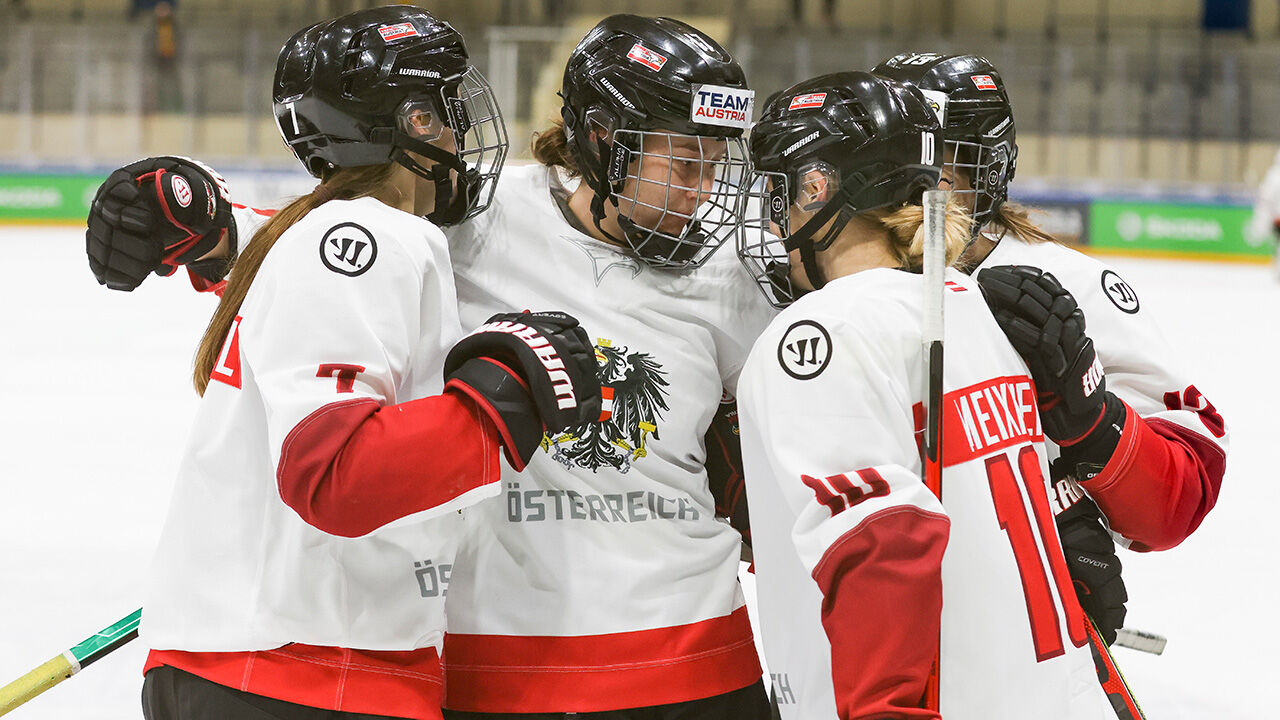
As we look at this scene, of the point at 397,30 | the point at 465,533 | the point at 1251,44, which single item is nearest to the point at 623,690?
the point at 465,533

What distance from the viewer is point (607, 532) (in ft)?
5.41

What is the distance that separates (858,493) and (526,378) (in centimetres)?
36

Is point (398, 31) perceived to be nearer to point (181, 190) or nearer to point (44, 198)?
point (181, 190)

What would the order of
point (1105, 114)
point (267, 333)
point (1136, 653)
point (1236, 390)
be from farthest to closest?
point (1105, 114), point (1236, 390), point (1136, 653), point (267, 333)

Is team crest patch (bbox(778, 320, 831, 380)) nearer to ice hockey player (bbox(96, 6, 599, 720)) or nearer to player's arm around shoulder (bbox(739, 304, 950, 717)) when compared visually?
player's arm around shoulder (bbox(739, 304, 950, 717))

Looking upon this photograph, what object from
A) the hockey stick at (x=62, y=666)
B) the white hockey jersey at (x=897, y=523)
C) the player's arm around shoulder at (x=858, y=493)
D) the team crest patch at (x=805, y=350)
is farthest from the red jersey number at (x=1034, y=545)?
the hockey stick at (x=62, y=666)

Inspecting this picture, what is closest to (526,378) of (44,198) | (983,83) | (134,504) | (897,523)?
(897,523)

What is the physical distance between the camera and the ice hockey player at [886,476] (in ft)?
4.16

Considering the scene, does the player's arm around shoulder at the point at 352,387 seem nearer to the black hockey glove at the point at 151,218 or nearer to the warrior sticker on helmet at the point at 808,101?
the warrior sticker on helmet at the point at 808,101

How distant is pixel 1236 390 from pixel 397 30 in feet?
18.5

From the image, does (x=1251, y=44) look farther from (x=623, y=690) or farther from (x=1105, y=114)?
(x=623, y=690)

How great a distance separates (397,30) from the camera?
1.54 metres

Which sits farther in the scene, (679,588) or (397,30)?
(679,588)

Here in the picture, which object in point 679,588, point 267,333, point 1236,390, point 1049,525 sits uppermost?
point 267,333
